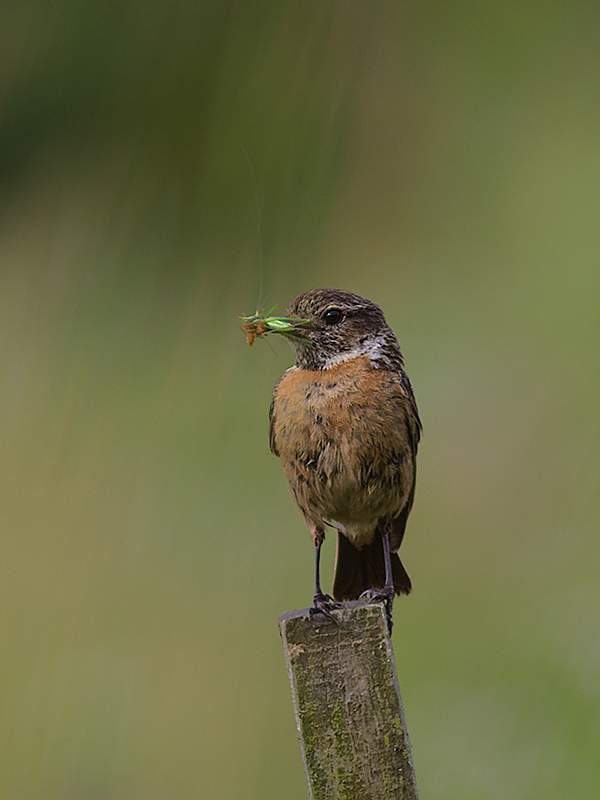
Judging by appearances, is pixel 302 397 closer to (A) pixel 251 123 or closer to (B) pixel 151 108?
(A) pixel 251 123

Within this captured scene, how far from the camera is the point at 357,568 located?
8.02 ft

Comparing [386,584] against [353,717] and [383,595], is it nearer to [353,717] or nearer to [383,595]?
[383,595]

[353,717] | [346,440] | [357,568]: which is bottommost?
[353,717]

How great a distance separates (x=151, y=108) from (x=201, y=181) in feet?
1.33

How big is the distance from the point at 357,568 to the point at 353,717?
968 mm

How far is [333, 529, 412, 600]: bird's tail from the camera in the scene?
2.40m

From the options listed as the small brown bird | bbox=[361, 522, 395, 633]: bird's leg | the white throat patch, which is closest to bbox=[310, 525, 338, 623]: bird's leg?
the small brown bird

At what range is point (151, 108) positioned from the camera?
374cm

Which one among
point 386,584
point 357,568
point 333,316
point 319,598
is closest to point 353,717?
point 319,598

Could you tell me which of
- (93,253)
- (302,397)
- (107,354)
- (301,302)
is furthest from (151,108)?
(302,397)

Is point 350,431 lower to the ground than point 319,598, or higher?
higher

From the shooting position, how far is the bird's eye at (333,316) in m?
2.26

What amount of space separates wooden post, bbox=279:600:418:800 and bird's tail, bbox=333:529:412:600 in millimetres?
888

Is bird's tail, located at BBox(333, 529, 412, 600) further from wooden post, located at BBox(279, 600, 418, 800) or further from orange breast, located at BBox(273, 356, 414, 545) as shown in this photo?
wooden post, located at BBox(279, 600, 418, 800)
